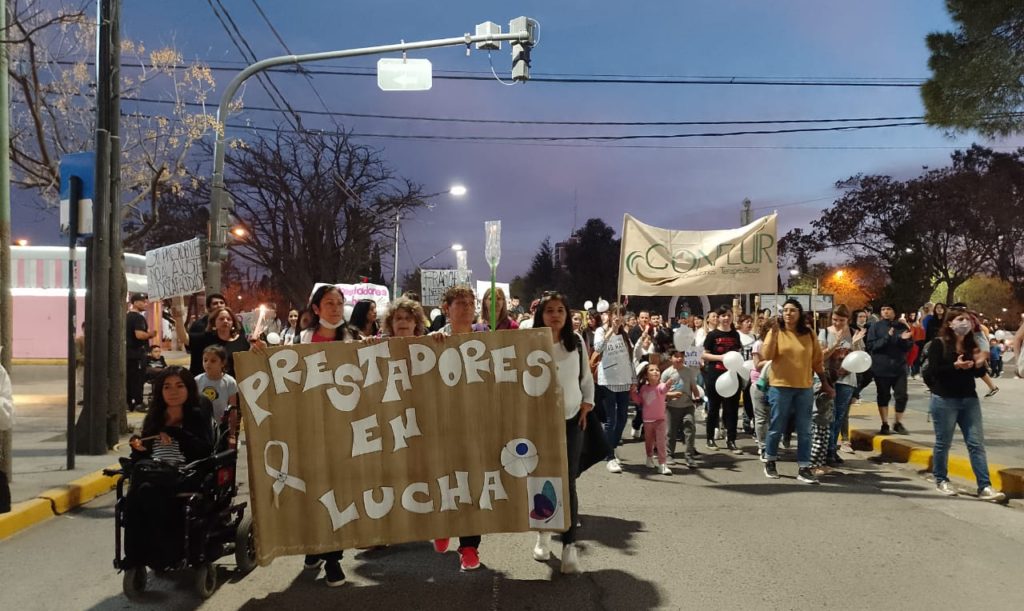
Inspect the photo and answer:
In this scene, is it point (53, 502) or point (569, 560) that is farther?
point (53, 502)

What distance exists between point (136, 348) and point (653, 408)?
28.4 ft

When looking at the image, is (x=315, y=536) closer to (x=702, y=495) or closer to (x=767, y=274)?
(x=702, y=495)

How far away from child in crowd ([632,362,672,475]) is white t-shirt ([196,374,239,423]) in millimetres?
4170

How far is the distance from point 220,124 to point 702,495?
379 inches

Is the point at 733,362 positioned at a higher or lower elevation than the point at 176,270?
lower

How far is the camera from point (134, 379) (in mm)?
12055

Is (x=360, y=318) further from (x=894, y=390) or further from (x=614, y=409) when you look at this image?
(x=894, y=390)

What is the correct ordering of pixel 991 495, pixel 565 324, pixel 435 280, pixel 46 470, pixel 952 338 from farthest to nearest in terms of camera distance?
pixel 435 280, pixel 46 470, pixel 952 338, pixel 991 495, pixel 565 324

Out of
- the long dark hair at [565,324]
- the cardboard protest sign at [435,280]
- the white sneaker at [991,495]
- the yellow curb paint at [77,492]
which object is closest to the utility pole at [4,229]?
the yellow curb paint at [77,492]

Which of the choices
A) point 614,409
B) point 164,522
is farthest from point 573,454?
point 614,409

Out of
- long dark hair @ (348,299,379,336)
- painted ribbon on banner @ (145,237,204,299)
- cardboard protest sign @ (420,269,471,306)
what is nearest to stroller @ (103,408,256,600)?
long dark hair @ (348,299,379,336)

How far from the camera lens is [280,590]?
4.27 m

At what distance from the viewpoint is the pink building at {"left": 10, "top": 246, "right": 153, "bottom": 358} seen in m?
23.4

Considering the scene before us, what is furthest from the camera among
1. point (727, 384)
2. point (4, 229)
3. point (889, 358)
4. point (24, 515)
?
point (889, 358)
